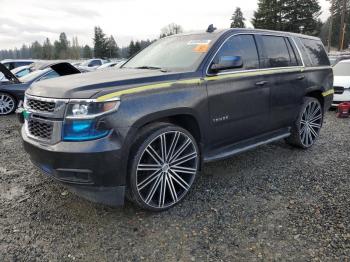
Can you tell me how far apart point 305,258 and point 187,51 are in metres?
2.59

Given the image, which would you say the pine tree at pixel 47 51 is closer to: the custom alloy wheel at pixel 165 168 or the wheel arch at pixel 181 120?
the wheel arch at pixel 181 120

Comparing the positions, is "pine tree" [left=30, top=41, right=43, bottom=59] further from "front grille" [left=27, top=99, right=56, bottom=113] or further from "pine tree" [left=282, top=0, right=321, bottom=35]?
"front grille" [left=27, top=99, right=56, bottom=113]

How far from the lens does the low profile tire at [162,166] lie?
10.4 ft

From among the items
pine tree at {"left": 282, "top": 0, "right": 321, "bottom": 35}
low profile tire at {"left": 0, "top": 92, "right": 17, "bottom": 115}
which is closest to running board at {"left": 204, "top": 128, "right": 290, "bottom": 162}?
low profile tire at {"left": 0, "top": 92, "right": 17, "bottom": 115}

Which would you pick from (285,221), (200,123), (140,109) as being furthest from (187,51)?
(285,221)

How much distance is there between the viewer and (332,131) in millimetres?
6957

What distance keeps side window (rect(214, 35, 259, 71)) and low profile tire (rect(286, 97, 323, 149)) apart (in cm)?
151

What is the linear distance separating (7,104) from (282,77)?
777cm

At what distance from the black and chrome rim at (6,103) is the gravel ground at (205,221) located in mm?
5234

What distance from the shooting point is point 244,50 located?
13.8 ft

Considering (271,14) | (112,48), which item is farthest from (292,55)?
(112,48)

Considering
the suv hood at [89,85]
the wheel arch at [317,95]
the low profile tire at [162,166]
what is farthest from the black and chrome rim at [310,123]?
the suv hood at [89,85]

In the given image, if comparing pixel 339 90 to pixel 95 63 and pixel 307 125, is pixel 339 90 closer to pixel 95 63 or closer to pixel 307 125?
pixel 307 125

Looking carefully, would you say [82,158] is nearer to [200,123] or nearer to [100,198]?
[100,198]
